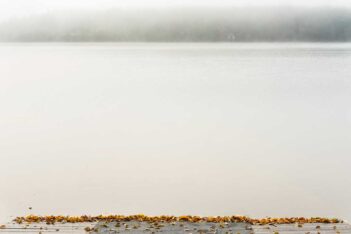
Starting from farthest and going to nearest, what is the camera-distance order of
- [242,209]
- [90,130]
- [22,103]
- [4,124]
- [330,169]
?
1. [22,103]
2. [4,124]
3. [90,130]
4. [330,169]
5. [242,209]

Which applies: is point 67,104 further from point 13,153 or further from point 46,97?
point 13,153

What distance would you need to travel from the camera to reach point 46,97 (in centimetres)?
4191

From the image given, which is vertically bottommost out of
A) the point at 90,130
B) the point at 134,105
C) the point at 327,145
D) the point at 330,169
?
the point at 330,169

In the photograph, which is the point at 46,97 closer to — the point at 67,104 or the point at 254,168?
the point at 67,104

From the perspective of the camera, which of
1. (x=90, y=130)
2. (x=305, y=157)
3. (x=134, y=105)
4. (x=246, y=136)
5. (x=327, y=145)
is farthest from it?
(x=134, y=105)

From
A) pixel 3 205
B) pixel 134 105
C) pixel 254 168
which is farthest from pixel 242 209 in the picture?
pixel 134 105

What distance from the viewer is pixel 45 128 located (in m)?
24.9

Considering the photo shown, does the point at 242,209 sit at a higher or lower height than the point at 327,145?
lower

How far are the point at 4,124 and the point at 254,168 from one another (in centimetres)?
1404

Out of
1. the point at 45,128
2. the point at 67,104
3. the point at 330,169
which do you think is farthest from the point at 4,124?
the point at 330,169

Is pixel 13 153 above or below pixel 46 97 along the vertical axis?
below

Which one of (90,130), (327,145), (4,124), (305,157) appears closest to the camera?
(305,157)

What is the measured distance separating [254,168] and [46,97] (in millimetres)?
27613

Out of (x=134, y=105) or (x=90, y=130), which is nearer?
(x=90, y=130)
